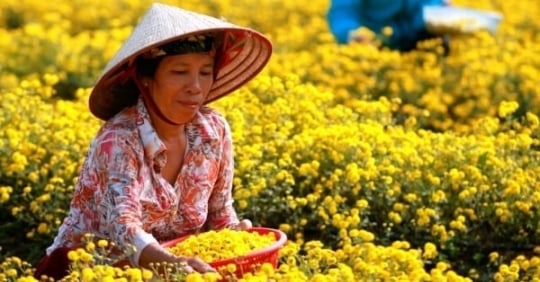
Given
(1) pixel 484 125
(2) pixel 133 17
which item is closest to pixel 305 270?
(1) pixel 484 125

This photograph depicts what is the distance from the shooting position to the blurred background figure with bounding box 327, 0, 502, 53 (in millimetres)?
9469

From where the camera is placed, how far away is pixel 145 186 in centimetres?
464

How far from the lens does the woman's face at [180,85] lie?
4633mm

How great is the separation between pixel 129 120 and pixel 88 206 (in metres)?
0.28

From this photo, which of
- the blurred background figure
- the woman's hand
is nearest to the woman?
the woman's hand

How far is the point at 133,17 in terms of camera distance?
451 inches

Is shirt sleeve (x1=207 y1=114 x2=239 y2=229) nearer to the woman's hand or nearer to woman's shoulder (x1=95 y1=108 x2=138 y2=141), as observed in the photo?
woman's shoulder (x1=95 y1=108 x2=138 y2=141)

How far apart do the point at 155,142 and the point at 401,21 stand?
5294mm

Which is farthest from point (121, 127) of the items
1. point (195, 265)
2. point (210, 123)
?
point (195, 265)

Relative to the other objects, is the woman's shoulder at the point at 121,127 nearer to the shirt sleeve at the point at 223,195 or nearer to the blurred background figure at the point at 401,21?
the shirt sleeve at the point at 223,195

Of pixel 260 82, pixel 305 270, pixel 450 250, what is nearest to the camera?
pixel 305 270

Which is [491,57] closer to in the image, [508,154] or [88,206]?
[508,154]

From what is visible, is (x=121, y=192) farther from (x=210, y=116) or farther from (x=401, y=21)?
(x=401, y=21)

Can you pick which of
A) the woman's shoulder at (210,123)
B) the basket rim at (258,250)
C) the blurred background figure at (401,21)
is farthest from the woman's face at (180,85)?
the blurred background figure at (401,21)
